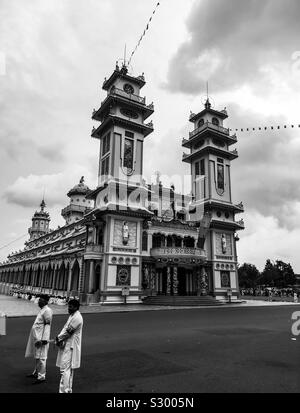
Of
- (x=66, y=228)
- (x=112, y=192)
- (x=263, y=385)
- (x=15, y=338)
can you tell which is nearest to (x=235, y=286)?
(x=112, y=192)

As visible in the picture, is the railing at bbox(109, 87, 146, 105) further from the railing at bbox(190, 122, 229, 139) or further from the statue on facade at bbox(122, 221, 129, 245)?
the statue on facade at bbox(122, 221, 129, 245)

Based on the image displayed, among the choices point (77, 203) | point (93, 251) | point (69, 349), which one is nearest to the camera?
point (69, 349)

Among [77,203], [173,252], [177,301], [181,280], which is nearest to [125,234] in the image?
[173,252]

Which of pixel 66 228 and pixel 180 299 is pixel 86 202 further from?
pixel 180 299

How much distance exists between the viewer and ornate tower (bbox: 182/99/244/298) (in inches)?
1613

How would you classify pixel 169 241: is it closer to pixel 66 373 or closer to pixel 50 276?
pixel 50 276

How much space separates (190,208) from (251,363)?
35975 millimetres

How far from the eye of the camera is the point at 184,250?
36.3m

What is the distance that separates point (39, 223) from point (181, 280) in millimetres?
64623

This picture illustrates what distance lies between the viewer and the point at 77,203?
6600cm

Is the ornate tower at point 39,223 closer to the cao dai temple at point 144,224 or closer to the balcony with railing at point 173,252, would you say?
the cao dai temple at point 144,224

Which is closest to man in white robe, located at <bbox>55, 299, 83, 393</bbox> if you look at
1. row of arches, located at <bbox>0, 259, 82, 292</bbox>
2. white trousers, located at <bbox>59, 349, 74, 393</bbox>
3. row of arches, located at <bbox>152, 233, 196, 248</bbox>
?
white trousers, located at <bbox>59, 349, 74, 393</bbox>

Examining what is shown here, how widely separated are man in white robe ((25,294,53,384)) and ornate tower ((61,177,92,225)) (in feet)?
191

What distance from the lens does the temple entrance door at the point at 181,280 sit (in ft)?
127
